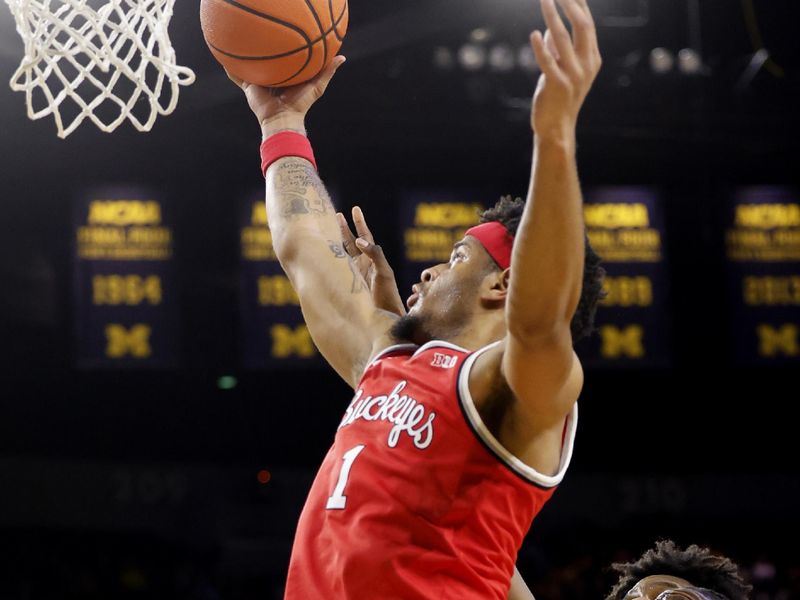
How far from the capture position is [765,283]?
738 centimetres

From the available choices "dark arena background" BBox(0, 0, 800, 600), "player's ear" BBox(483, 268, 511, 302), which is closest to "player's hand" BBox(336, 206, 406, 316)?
"player's ear" BBox(483, 268, 511, 302)

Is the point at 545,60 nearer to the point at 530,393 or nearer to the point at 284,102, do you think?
the point at 530,393

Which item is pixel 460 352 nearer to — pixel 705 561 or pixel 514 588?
pixel 514 588

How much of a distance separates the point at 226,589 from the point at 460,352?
6502 millimetres

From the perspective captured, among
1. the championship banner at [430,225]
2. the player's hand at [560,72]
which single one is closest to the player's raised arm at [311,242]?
the player's hand at [560,72]

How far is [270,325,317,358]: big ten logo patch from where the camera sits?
279 inches

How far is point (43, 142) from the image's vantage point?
24.6 feet

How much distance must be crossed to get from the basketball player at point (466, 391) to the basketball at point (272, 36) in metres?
0.47

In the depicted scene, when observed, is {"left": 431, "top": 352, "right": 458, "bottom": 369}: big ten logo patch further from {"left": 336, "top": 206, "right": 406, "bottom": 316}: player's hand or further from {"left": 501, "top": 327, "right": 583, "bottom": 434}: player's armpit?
{"left": 336, "top": 206, "right": 406, "bottom": 316}: player's hand

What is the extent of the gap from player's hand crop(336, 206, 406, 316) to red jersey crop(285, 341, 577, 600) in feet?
1.83

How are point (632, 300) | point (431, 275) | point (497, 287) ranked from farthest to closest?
1. point (632, 300)
2. point (431, 275)
3. point (497, 287)

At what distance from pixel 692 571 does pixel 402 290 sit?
4.35 meters

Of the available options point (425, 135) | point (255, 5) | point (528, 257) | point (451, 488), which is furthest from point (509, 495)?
point (425, 135)

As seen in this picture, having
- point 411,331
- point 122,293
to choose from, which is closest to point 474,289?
point 411,331
